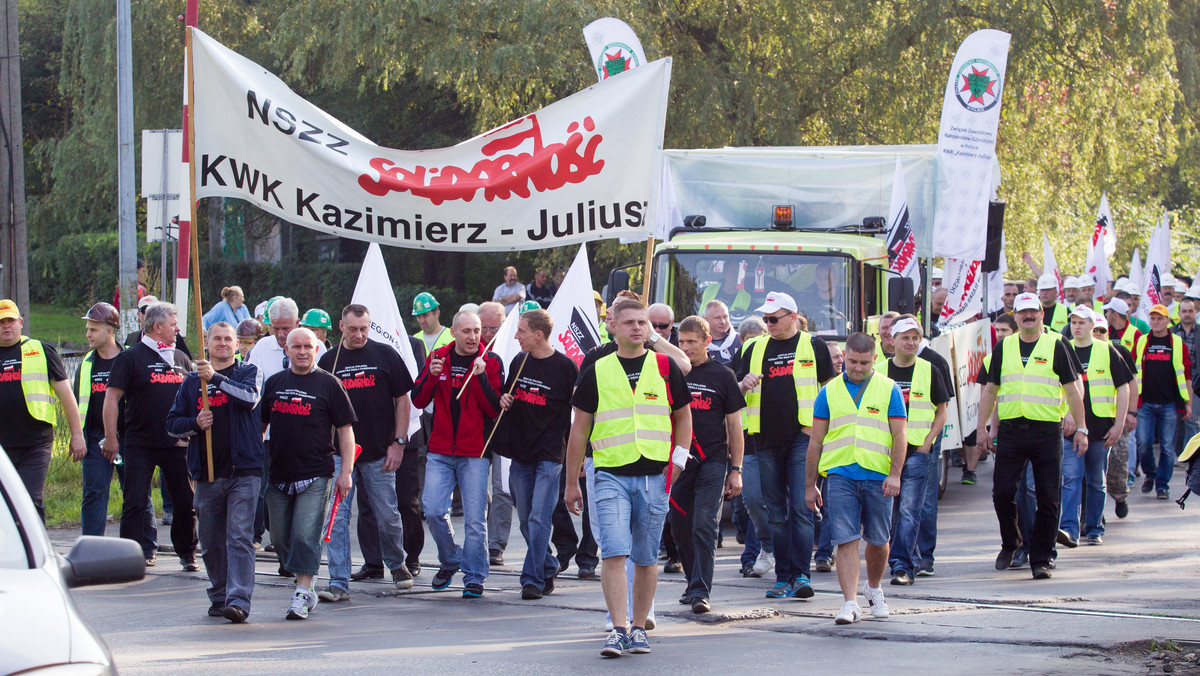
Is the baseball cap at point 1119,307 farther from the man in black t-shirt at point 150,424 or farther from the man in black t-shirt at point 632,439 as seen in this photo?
the man in black t-shirt at point 150,424

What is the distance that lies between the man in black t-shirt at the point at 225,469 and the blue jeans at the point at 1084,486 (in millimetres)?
6334

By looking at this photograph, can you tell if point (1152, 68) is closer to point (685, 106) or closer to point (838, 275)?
point (685, 106)

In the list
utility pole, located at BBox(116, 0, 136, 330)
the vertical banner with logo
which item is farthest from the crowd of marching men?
utility pole, located at BBox(116, 0, 136, 330)

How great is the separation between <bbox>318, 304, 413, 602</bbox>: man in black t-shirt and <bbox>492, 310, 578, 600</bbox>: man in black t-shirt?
2.41 ft

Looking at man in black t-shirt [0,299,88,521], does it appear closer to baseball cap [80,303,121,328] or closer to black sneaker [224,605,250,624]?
baseball cap [80,303,121,328]

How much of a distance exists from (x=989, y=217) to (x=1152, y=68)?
→ 8.30m

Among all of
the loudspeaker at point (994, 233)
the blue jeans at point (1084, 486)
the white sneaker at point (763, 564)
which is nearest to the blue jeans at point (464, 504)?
the white sneaker at point (763, 564)

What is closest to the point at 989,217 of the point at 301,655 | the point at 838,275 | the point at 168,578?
the point at 838,275

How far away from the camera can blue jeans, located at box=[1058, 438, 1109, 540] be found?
456 inches

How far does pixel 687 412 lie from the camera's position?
25.7 ft

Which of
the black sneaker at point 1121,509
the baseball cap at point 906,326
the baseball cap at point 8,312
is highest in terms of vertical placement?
the baseball cap at point 8,312

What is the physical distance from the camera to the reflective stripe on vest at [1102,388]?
12273 mm

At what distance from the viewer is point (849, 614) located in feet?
26.8

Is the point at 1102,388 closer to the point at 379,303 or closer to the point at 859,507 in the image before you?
the point at 859,507
